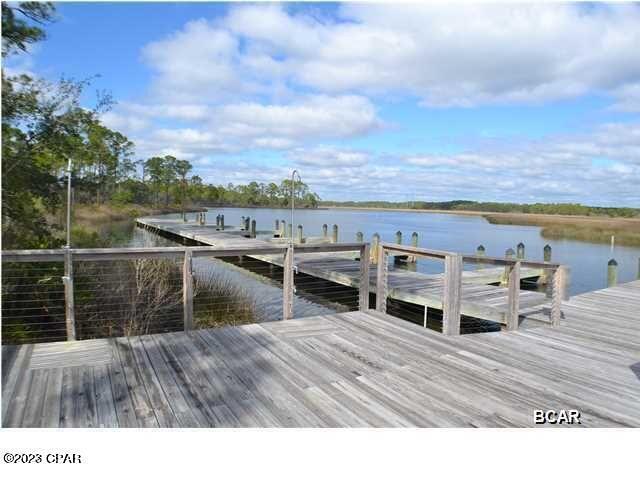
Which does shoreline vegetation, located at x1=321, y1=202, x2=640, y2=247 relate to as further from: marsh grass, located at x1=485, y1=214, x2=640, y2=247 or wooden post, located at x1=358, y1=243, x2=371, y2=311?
wooden post, located at x1=358, y1=243, x2=371, y2=311

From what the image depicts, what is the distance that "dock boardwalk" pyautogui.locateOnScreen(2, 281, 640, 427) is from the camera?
6.15 feet

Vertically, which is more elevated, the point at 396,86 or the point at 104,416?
the point at 396,86

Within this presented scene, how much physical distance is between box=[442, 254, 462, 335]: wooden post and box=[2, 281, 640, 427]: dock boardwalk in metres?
0.14

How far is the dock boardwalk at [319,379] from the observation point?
1874 millimetres

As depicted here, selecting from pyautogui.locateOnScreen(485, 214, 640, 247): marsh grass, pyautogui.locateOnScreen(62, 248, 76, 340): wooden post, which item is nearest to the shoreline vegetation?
pyautogui.locateOnScreen(485, 214, 640, 247): marsh grass

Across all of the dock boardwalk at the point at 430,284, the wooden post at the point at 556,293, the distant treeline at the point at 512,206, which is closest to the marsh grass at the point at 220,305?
the dock boardwalk at the point at 430,284

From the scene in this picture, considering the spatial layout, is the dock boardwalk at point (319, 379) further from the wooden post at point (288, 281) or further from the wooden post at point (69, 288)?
the wooden post at point (288, 281)

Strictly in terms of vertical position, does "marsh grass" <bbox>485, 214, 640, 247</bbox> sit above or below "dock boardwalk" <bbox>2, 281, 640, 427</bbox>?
above

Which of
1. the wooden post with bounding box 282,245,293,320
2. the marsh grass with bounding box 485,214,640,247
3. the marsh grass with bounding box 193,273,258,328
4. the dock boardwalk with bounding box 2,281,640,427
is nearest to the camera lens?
the dock boardwalk with bounding box 2,281,640,427

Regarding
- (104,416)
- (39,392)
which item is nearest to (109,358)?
(39,392)

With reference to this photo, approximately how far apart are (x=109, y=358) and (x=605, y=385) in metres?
2.99

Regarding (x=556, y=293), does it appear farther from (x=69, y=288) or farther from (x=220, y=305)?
(x=69, y=288)

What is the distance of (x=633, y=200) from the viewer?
175 inches
